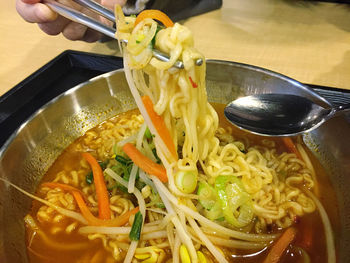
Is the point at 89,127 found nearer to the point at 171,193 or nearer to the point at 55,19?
the point at 55,19

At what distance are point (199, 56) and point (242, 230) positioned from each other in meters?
0.92

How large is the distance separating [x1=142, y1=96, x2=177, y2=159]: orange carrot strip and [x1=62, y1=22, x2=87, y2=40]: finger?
1.45m

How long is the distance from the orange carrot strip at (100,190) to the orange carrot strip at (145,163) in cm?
25

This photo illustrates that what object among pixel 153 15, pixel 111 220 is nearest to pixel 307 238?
pixel 111 220

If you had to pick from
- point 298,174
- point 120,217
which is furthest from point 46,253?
point 298,174

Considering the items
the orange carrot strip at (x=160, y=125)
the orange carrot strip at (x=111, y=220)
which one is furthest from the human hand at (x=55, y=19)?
the orange carrot strip at (x=111, y=220)

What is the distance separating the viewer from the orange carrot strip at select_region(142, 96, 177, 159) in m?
1.45

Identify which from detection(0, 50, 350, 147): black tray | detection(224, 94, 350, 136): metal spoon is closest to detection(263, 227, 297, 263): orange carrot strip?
detection(224, 94, 350, 136): metal spoon

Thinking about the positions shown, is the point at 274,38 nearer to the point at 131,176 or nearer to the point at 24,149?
the point at 131,176

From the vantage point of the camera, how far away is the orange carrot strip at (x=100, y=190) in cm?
159

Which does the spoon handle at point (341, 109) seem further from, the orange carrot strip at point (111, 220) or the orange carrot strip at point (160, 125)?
the orange carrot strip at point (111, 220)

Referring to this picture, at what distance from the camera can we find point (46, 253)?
1.47 metres

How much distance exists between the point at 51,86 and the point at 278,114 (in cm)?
183

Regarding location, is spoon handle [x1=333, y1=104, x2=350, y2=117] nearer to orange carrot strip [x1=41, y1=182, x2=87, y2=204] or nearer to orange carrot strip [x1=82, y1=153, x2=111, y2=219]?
orange carrot strip [x1=82, y1=153, x2=111, y2=219]
